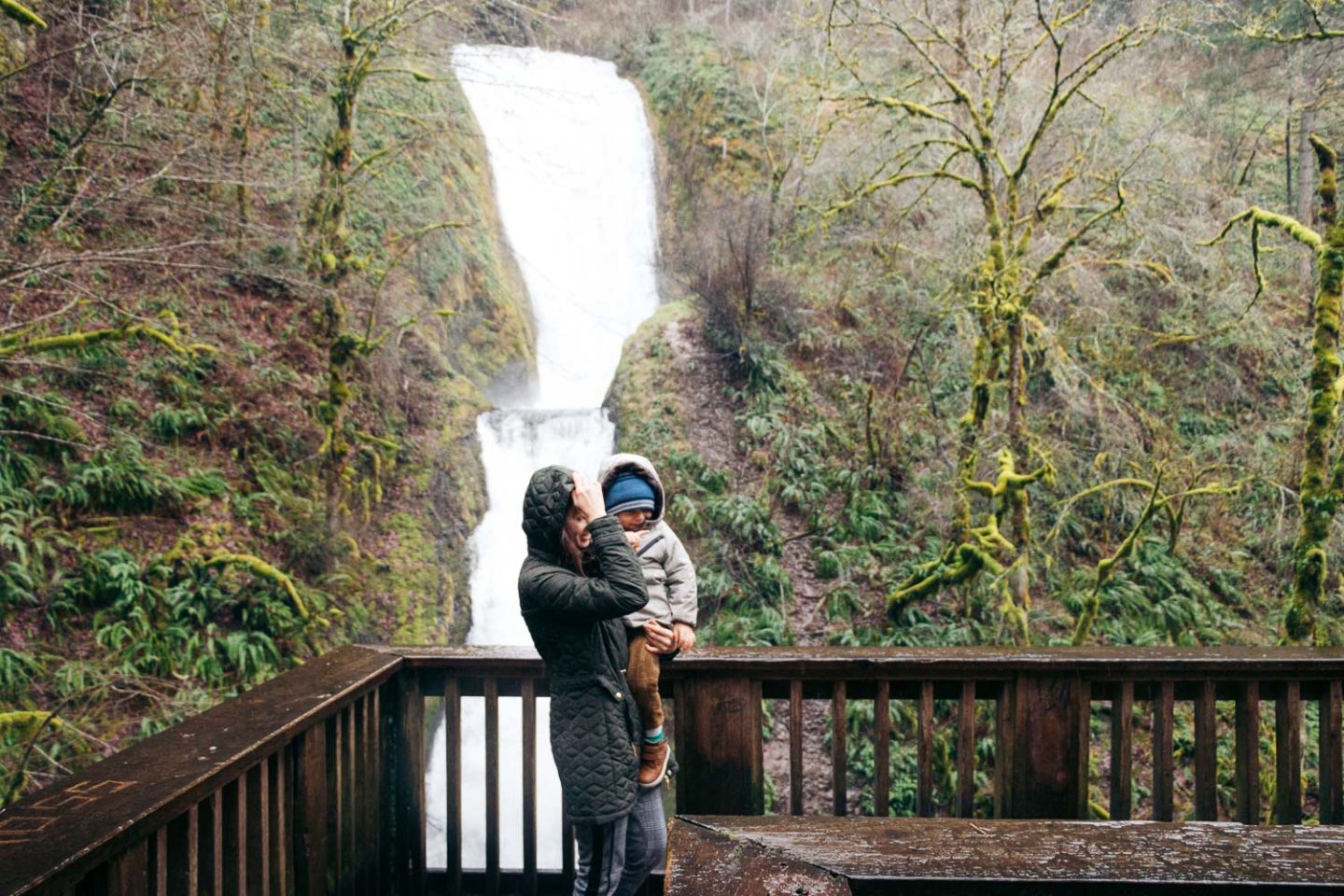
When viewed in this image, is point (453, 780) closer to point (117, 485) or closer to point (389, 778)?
point (389, 778)

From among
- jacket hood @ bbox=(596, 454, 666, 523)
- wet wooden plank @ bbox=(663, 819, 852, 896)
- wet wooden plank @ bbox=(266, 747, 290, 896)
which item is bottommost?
wet wooden plank @ bbox=(266, 747, 290, 896)

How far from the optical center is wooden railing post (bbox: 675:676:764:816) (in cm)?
293

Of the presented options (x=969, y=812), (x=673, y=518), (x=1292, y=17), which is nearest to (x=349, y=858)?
(x=969, y=812)

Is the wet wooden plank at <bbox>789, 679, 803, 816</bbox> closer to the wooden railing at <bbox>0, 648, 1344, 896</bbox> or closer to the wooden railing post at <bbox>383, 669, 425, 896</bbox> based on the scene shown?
the wooden railing at <bbox>0, 648, 1344, 896</bbox>

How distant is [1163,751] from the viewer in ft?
9.62

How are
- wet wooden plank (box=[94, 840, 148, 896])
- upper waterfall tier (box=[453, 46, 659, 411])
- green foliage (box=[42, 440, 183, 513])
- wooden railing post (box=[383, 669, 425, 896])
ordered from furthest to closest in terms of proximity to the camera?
upper waterfall tier (box=[453, 46, 659, 411]) < green foliage (box=[42, 440, 183, 513]) < wooden railing post (box=[383, 669, 425, 896]) < wet wooden plank (box=[94, 840, 148, 896])

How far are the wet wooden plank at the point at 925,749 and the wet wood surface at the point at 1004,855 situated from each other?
1223 mm

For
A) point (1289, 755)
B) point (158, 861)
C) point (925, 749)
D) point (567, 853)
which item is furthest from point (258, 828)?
point (1289, 755)

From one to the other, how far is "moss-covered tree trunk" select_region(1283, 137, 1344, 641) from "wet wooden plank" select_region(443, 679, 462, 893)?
5.41 metres

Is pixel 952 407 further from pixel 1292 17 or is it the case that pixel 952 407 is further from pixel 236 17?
pixel 236 17

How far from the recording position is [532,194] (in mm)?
19703

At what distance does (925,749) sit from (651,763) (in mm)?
1070

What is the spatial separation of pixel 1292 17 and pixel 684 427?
29.9 ft

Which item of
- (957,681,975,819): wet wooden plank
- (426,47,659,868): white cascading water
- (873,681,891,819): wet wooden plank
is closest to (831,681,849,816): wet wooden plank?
(873,681,891,819): wet wooden plank
